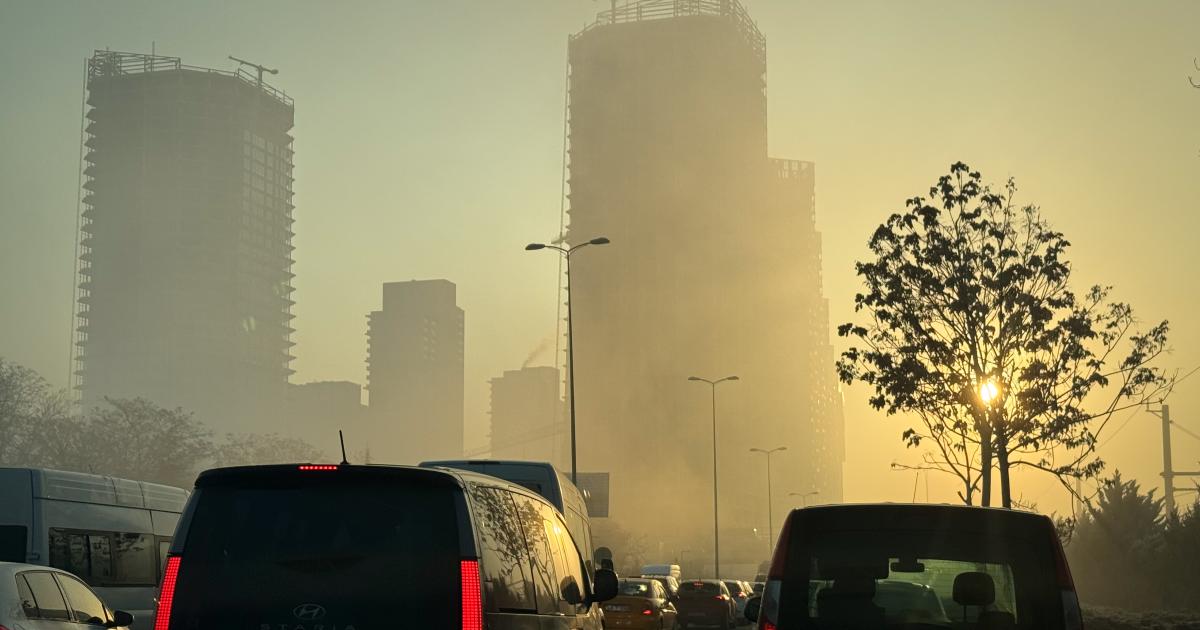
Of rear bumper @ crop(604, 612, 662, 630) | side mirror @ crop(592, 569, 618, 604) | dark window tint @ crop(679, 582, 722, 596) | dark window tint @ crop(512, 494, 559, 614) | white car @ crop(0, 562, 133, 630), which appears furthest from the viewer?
dark window tint @ crop(679, 582, 722, 596)

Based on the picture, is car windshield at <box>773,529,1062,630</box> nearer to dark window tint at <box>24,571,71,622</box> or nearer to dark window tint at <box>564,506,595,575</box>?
dark window tint at <box>24,571,71,622</box>

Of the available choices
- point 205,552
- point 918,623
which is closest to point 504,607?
point 205,552

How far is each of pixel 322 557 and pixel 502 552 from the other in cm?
101

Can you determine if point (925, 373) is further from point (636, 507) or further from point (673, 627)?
point (636, 507)

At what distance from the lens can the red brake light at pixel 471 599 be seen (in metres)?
6.57

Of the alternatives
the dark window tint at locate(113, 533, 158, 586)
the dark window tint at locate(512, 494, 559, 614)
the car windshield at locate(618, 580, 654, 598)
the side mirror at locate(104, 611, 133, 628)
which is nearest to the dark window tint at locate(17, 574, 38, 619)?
the side mirror at locate(104, 611, 133, 628)

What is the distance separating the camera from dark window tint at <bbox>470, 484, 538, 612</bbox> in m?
6.93

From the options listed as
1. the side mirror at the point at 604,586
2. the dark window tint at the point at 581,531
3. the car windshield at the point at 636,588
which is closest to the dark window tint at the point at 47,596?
the side mirror at the point at 604,586

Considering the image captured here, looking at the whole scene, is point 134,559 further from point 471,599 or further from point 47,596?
point 471,599

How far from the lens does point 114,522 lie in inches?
706

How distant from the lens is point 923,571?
24.1 feet

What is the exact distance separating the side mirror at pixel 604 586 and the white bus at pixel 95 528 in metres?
8.22

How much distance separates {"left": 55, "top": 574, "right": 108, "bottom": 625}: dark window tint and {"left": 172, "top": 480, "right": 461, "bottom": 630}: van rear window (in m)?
6.49

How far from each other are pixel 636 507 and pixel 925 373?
6651 inches
